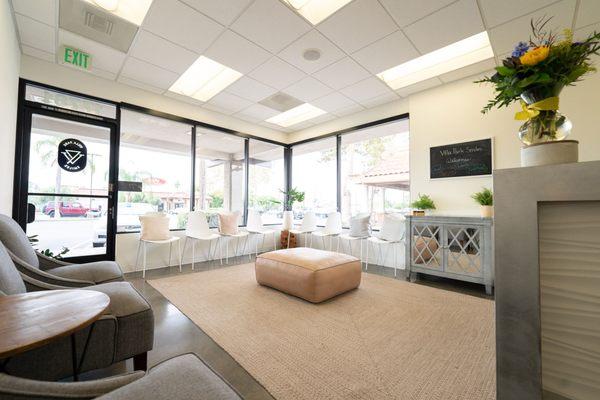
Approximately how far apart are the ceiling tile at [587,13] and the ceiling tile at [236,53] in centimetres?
325

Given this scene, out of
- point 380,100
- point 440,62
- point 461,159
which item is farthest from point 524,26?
point 380,100

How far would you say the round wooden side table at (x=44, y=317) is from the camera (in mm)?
829

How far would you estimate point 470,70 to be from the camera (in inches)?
141

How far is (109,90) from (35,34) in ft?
3.46

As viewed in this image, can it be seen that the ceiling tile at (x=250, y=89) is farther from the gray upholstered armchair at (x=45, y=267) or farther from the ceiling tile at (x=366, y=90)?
the gray upholstered armchair at (x=45, y=267)

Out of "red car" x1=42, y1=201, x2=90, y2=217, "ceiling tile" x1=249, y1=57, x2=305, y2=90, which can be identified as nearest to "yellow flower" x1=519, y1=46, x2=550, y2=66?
"ceiling tile" x1=249, y1=57, x2=305, y2=90

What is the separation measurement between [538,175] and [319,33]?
290cm

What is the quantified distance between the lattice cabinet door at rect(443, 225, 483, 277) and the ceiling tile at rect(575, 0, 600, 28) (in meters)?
2.36

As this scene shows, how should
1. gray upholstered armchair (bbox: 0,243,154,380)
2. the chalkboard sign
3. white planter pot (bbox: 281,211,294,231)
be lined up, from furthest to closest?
white planter pot (bbox: 281,211,294,231)
the chalkboard sign
gray upholstered armchair (bbox: 0,243,154,380)

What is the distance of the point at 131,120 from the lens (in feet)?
14.5

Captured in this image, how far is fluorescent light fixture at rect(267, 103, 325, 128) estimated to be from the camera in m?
5.24

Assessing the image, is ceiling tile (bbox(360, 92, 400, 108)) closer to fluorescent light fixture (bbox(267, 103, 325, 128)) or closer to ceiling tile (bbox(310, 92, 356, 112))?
ceiling tile (bbox(310, 92, 356, 112))

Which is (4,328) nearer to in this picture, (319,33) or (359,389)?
(359,389)

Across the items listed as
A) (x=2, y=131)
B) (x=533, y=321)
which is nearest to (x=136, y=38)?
(x=2, y=131)
